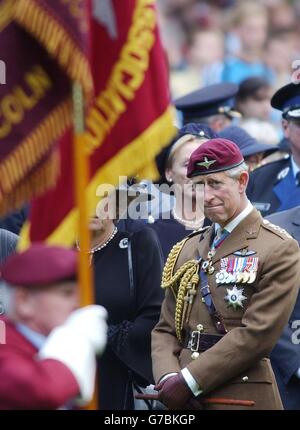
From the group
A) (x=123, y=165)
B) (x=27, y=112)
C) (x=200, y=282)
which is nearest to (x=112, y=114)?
(x=123, y=165)

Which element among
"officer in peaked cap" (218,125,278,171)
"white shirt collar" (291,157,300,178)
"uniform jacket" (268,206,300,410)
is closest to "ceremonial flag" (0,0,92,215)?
"uniform jacket" (268,206,300,410)

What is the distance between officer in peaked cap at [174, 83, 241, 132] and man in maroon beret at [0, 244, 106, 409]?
15.4 feet

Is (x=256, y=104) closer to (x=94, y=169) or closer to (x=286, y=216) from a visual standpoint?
(x=286, y=216)

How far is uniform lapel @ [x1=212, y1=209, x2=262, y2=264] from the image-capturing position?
6.28 m

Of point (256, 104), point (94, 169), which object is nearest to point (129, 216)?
point (94, 169)

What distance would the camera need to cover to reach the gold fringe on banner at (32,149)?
491 centimetres

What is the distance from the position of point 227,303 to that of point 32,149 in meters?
1.64

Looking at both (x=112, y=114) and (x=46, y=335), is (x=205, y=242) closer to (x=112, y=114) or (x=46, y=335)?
(x=112, y=114)

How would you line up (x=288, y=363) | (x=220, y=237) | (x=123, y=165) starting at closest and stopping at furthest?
(x=123, y=165), (x=220, y=237), (x=288, y=363)

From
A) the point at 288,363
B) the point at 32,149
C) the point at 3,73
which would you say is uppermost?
the point at 3,73

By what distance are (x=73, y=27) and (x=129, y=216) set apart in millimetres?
2699

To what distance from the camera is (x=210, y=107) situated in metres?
Answer: 9.39

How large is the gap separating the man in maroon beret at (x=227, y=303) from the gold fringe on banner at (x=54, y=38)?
5.63 feet

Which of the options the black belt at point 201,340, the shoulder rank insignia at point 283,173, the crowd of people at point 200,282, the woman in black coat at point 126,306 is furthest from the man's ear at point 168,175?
the black belt at point 201,340
